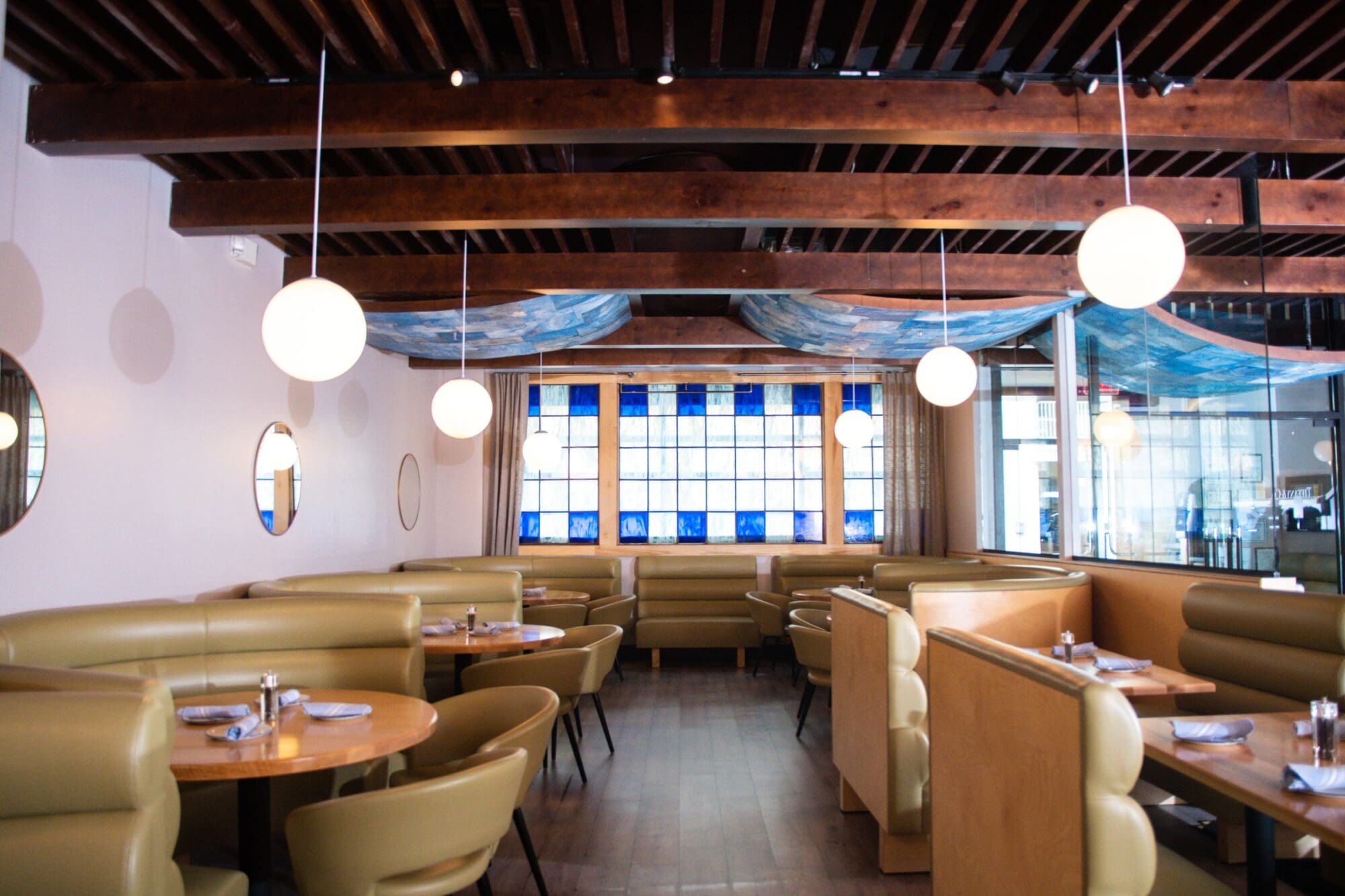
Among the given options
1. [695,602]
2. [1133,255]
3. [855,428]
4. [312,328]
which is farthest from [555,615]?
[1133,255]

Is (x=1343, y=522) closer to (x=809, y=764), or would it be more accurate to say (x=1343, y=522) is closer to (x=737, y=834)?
(x=809, y=764)

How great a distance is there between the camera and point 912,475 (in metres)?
9.36

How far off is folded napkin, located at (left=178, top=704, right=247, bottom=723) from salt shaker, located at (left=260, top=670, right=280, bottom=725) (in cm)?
6

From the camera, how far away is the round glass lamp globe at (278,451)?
18.2 feet

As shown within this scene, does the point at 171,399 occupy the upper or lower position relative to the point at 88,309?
lower

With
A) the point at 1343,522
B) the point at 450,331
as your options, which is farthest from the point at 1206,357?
the point at 450,331

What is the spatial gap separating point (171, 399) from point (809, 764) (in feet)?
13.1

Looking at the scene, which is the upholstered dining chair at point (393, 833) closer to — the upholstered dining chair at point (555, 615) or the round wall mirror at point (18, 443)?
the round wall mirror at point (18, 443)

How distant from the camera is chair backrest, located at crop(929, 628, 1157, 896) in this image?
1799 millimetres

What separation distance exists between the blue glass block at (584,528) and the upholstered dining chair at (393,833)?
7291mm

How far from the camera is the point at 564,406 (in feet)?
32.2

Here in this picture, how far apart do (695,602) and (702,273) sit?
4214mm

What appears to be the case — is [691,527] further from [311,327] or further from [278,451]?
[311,327]

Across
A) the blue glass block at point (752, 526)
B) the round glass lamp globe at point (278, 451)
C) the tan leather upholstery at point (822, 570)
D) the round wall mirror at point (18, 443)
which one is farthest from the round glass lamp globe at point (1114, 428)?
the round wall mirror at point (18, 443)
